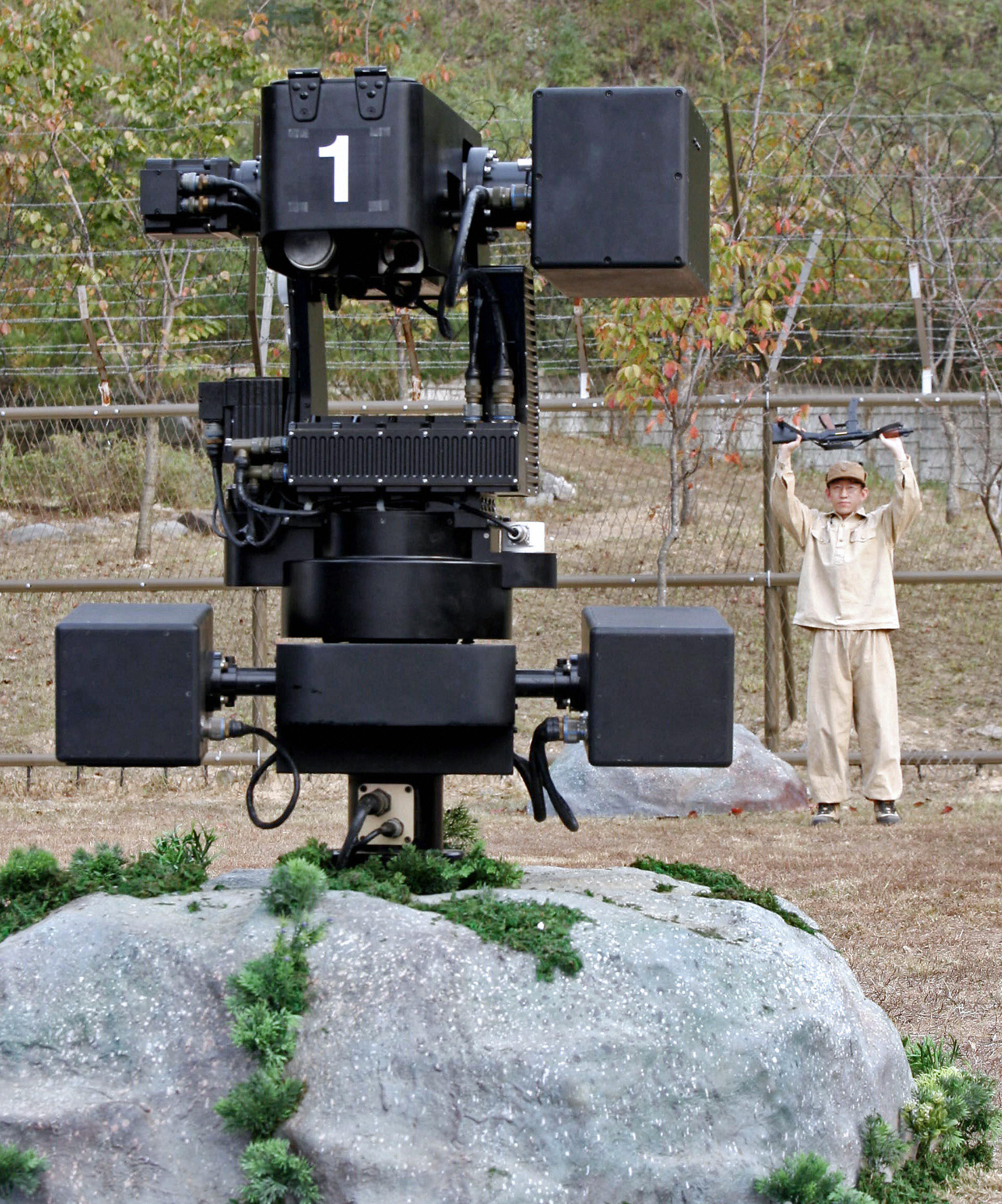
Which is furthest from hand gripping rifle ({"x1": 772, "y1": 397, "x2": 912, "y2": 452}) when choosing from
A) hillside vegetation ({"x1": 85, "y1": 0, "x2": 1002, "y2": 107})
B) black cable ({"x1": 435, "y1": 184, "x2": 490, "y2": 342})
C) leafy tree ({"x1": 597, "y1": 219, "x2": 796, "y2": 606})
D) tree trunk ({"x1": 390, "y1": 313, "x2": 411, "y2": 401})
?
hillside vegetation ({"x1": 85, "y1": 0, "x2": 1002, "y2": 107})

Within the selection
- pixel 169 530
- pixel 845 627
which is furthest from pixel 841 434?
pixel 169 530

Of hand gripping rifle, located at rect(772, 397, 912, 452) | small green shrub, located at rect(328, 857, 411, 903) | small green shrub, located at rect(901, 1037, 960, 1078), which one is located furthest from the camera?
hand gripping rifle, located at rect(772, 397, 912, 452)

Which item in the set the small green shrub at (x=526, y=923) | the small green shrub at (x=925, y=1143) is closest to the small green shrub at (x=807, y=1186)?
the small green shrub at (x=925, y=1143)

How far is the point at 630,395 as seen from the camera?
9.15 meters

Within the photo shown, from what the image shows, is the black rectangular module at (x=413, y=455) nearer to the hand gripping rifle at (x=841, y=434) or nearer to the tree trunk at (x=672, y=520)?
the hand gripping rifle at (x=841, y=434)

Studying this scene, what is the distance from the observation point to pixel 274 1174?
256cm

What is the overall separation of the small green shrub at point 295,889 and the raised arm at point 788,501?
17.9 feet

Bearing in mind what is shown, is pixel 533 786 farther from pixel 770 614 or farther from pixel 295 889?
pixel 770 614

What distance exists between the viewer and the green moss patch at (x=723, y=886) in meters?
3.32

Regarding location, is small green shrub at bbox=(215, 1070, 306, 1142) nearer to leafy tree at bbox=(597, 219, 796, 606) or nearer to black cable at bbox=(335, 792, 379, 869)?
black cable at bbox=(335, 792, 379, 869)

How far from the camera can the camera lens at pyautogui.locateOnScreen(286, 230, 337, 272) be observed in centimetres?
314

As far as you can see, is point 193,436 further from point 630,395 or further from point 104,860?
point 104,860

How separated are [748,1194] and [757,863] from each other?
4.01 m

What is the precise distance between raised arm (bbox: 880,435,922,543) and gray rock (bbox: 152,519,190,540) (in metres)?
4.51
